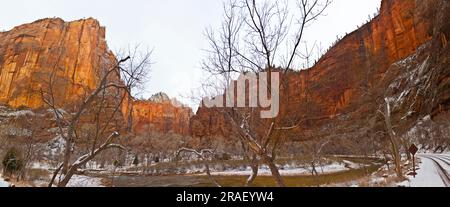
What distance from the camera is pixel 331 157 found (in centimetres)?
2156

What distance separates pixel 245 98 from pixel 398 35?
39530 millimetres

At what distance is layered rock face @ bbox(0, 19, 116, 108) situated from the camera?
6.23 meters

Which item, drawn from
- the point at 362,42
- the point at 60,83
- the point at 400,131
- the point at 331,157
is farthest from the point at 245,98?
the point at 362,42

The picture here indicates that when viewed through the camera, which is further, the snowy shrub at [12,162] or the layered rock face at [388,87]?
the snowy shrub at [12,162]

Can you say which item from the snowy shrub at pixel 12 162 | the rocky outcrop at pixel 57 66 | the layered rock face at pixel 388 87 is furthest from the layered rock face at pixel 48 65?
the layered rock face at pixel 388 87

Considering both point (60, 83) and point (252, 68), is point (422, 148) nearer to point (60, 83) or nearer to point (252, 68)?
point (252, 68)

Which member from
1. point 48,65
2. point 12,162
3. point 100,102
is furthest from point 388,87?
point 12,162

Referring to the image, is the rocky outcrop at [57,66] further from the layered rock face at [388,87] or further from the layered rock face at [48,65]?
the layered rock face at [388,87]

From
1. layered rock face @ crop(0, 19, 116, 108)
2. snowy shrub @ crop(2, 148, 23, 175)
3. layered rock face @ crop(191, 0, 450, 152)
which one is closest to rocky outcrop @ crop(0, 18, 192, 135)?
layered rock face @ crop(0, 19, 116, 108)

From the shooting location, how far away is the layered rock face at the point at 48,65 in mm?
6230

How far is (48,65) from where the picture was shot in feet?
30.9

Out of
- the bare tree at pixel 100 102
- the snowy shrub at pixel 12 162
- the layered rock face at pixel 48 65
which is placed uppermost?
the layered rock face at pixel 48 65

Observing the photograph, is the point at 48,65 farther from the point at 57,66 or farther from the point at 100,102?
the point at 100,102
